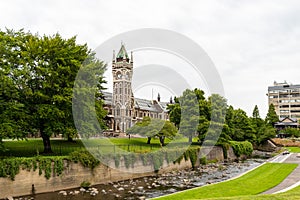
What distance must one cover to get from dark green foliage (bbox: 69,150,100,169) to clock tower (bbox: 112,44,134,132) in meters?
51.3

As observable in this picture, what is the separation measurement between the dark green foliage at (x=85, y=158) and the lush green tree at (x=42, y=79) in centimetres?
227

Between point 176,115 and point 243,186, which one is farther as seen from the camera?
point 176,115

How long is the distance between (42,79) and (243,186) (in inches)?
842

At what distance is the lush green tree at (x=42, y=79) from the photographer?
27.7 metres

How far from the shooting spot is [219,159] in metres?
51.0

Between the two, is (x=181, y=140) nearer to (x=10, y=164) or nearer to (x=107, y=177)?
(x=107, y=177)

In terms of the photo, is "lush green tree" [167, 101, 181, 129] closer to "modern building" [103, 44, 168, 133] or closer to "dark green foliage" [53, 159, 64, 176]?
"modern building" [103, 44, 168, 133]

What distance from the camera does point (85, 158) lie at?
28688 millimetres

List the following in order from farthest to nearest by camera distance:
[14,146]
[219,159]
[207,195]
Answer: [219,159], [14,146], [207,195]

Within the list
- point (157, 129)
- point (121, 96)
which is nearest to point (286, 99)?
point (121, 96)

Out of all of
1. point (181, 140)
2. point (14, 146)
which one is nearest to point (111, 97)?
point (181, 140)

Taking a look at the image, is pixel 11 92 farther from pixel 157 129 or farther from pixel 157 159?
pixel 157 129

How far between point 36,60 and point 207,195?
66.6ft

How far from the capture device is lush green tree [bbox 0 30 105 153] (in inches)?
1091
